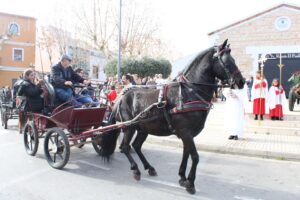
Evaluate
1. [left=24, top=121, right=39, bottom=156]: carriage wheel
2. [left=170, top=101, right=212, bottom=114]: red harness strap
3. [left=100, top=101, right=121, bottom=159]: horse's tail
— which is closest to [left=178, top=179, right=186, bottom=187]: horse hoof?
[left=170, top=101, right=212, bottom=114]: red harness strap

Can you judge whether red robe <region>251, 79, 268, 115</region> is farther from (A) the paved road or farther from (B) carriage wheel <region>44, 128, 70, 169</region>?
(B) carriage wheel <region>44, 128, 70, 169</region>

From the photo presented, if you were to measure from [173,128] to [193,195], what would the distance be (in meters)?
1.06

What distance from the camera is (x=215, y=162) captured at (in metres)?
7.27

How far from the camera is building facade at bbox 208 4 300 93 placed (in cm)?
2088

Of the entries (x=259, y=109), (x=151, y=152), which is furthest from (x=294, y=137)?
(x=151, y=152)

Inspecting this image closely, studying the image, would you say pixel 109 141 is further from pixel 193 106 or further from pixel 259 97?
pixel 259 97

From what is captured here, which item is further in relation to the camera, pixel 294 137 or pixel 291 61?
pixel 291 61

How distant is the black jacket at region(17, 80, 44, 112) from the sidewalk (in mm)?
3431

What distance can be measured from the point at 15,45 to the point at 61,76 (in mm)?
36259

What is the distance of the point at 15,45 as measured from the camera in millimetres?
39906

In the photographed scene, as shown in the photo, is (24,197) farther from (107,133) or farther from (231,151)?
(231,151)

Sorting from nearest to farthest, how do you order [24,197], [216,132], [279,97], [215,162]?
[24,197] < [215,162] < [216,132] < [279,97]

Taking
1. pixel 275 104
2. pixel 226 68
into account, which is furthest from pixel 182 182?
pixel 275 104

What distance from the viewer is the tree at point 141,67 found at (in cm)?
2739
